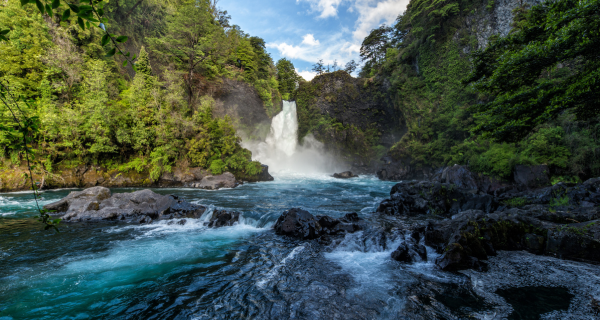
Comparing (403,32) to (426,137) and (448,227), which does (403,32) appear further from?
(448,227)

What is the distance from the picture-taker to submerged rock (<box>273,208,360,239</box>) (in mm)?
7984

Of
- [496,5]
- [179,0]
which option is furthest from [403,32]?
[179,0]

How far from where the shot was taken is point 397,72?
2989cm

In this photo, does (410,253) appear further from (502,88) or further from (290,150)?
(290,150)

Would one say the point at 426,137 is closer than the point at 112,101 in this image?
No

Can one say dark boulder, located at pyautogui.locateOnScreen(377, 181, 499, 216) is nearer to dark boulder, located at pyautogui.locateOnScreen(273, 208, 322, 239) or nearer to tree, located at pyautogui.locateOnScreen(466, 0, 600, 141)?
tree, located at pyautogui.locateOnScreen(466, 0, 600, 141)

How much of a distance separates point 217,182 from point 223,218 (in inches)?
354

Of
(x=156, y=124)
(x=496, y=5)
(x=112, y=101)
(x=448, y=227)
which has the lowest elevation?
(x=448, y=227)

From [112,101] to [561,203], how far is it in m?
25.8

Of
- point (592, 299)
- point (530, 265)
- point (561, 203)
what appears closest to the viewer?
point (592, 299)

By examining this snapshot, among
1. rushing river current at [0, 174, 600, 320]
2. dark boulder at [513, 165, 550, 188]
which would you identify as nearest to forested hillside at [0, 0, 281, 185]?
rushing river current at [0, 174, 600, 320]

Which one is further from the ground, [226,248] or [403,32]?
[403,32]

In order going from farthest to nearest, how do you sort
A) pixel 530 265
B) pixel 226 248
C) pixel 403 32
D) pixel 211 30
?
pixel 403 32
pixel 211 30
pixel 226 248
pixel 530 265

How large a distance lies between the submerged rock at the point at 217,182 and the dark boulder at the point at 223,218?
805 cm
